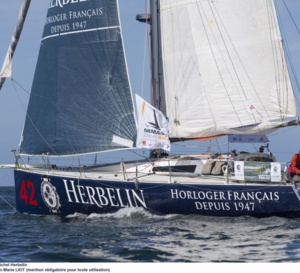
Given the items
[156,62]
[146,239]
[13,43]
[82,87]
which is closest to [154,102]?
[156,62]

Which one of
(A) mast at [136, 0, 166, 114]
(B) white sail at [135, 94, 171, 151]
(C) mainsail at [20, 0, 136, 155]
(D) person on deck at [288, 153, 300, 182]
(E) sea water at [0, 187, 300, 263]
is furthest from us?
(A) mast at [136, 0, 166, 114]

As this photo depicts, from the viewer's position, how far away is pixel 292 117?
19469 millimetres

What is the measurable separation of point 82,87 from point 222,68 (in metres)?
4.02

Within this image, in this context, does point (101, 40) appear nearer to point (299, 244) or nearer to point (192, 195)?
point (192, 195)

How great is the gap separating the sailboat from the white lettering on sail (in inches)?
1.1

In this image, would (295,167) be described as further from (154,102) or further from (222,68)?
(154,102)

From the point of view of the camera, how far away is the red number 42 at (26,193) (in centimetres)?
1944

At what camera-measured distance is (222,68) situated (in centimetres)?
1997

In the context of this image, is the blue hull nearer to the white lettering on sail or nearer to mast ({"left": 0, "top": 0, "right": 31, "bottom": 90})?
the white lettering on sail

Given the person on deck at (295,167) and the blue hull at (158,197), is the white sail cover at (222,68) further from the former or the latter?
the blue hull at (158,197)

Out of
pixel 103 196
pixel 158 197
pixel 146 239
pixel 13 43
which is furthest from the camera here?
pixel 13 43

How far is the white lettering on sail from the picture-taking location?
1800 centimetres

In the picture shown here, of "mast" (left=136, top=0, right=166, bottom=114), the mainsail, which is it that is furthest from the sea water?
"mast" (left=136, top=0, right=166, bottom=114)

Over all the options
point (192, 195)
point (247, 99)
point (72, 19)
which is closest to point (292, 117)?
point (247, 99)
